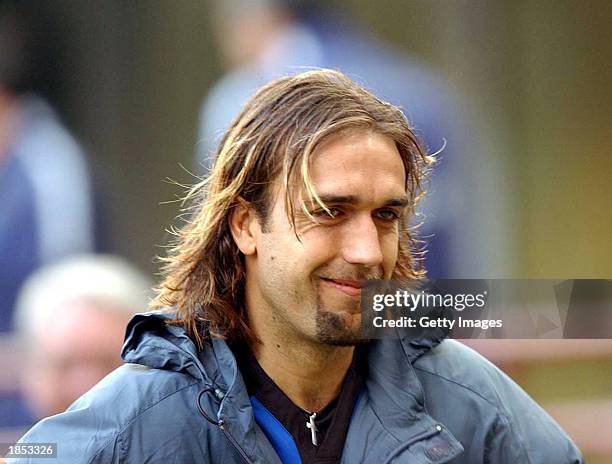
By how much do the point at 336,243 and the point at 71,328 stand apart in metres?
1.10

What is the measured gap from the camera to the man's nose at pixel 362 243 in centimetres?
197

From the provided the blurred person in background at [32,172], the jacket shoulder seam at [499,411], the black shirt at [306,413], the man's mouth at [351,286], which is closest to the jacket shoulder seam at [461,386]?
the jacket shoulder seam at [499,411]

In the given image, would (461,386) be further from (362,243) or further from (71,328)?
(71,328)

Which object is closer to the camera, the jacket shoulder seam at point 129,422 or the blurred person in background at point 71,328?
the jacket shoulder seam at point 129,422

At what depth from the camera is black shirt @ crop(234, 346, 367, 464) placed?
6.64 feet

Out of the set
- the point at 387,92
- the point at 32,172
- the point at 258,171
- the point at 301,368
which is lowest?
the point at 301,368

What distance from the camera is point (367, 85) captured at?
315 centimetres

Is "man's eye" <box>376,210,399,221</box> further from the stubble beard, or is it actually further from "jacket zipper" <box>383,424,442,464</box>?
"jacket zipper" <box>383,424,442,464</box>

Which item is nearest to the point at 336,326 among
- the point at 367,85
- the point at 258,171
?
the point at 258,171

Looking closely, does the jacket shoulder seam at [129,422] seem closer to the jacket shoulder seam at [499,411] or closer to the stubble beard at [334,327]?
the stubble beard at [334,327]

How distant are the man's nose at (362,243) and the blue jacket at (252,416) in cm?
24

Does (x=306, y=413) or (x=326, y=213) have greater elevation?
(x=326, y=213)

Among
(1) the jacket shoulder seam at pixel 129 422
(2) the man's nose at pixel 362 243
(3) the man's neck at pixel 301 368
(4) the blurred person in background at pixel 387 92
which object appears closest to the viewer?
(1) the jacket shoulder seam at pixel 129 422

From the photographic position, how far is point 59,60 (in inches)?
139
